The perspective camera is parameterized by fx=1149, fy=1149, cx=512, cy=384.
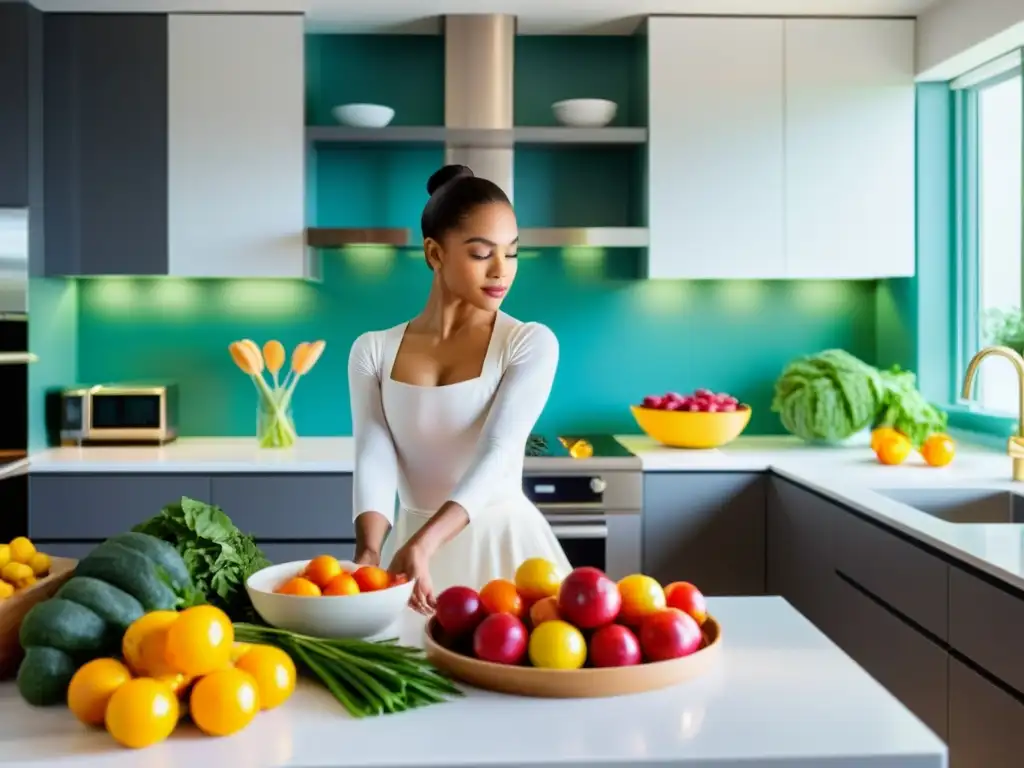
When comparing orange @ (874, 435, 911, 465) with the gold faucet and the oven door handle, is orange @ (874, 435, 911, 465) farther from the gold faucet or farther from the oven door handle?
the oven door handle

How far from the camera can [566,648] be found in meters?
1.38

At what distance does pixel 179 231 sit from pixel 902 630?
2.51 m

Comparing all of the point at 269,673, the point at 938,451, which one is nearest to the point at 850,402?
the point at 938,451

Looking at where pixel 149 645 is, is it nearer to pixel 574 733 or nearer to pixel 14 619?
pixel 14 619

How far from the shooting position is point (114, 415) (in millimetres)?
3832

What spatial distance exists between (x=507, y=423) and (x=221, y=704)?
963 millimetres

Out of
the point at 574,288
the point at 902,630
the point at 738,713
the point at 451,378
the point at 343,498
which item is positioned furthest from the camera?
the point at 574,288

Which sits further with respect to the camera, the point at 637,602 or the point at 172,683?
the point at 637,602

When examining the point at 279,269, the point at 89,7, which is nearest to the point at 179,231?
the point at 279,269

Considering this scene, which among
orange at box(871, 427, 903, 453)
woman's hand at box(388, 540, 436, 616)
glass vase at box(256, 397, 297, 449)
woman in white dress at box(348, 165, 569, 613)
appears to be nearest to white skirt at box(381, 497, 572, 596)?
woman in white dress at box(348, 165, 569, 613)

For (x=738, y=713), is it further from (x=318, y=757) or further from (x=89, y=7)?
(x=89, y=7)

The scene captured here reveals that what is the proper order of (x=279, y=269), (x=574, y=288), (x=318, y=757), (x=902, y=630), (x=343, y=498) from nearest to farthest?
(x=318, y=757)
(x=902, y=630)
(x=343, y=498)
(x=279, y=269)
(x=574, y=288)

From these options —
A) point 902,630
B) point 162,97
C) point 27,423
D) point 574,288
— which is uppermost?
point 162,97

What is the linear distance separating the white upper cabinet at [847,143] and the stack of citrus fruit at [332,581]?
260 centimetres
